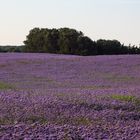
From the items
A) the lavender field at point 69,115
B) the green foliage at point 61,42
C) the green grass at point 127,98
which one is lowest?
the green grass at point 127,98

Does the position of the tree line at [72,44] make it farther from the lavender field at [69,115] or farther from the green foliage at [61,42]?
the lavender field at [69,115]

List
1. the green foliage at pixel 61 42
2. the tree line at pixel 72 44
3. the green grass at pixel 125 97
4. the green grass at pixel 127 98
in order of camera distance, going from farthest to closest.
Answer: the tree line at pixel 72 44, the green foliage at pixel 61 42, the green grass at pixel 125 97, the green grass at pixel 127 98

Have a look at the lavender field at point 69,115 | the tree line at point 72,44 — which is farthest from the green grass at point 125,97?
the tree line at point 72,44

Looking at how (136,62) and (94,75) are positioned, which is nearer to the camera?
(94,75)

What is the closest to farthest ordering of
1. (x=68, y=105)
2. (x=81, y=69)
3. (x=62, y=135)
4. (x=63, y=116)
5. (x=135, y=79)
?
(x=62, y=135) → (x=63, y=116) → (x=68, y=105) → (x=135, y=79) → (x=81, y=69)

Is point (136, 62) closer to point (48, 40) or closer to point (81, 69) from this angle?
point (81, 69)

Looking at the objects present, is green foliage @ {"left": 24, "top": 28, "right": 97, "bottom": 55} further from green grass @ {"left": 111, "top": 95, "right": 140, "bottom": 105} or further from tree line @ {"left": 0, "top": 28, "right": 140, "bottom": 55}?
green grass @ {"left": 111, "top": 95, "right": 140, "bottom": 105}

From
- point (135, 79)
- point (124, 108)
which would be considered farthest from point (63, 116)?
point (135, 79)

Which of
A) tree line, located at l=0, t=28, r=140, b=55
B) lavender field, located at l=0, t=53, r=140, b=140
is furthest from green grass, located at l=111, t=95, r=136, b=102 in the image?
tree line, located at l=0, t=28, r=140, b=55

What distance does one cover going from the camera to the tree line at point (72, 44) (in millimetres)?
66438

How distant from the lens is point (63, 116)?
11250 mm

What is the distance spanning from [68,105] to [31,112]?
140 cm

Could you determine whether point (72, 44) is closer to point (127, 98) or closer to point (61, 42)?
point (61, 42)

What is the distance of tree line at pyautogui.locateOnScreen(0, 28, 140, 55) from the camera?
218 ft
